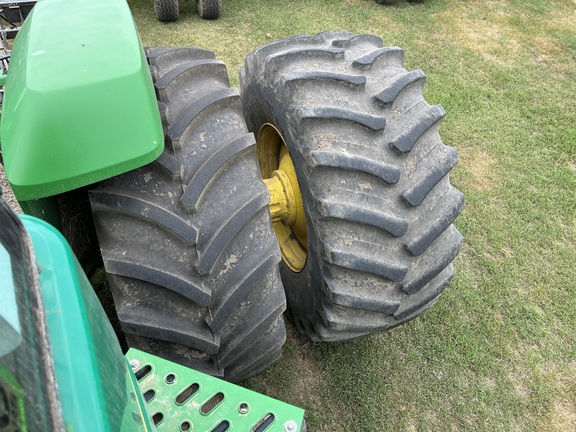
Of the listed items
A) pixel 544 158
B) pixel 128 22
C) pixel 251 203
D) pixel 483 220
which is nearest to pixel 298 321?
pixel 251 203

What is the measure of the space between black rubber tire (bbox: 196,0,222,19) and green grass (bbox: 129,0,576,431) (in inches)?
2.6

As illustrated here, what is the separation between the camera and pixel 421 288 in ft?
4.92

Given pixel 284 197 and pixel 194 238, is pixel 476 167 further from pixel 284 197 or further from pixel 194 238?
pixel 194 238

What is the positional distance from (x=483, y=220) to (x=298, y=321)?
129cm

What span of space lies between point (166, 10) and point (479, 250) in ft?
10.1

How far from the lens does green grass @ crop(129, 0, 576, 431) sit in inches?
73.3

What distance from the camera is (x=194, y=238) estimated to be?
1163 mm

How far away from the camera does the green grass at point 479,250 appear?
186 cm

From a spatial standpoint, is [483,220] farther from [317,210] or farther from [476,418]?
[317,210]

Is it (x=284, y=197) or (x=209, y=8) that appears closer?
(x=284, y=197)

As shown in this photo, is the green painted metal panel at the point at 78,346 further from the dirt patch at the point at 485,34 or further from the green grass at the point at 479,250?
the dirt patch at the point at 485,34

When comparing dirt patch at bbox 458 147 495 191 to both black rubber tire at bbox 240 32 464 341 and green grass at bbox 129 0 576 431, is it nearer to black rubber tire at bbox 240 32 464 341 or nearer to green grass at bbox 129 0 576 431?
green grass at bbox 129 0 576 431

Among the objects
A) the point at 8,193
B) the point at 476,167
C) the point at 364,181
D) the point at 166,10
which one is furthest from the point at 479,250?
the point at 166,10

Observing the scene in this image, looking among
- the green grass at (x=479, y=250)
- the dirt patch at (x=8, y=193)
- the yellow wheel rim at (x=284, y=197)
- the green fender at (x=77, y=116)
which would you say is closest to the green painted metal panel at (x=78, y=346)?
the green fender at (x=77, y=116)
